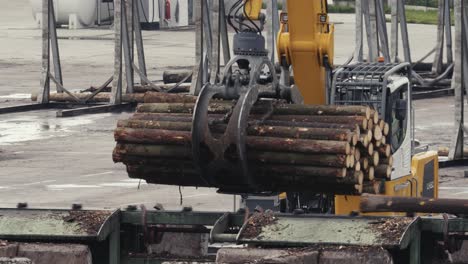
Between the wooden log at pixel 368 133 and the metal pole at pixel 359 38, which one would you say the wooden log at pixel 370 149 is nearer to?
the wooden log at pixel 368 133

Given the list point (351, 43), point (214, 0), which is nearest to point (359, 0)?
point (214, 0)

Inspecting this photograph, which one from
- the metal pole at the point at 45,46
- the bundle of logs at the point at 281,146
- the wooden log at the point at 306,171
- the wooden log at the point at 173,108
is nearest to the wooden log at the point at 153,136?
the bundle of logs at the point at 281,146

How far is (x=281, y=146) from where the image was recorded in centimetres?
1441

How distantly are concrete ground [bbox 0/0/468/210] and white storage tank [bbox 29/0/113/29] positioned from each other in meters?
0.61

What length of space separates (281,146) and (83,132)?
1977 cm

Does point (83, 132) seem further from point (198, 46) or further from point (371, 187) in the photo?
point (371, 187)

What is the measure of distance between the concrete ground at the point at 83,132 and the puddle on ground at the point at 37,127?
21 millimetres

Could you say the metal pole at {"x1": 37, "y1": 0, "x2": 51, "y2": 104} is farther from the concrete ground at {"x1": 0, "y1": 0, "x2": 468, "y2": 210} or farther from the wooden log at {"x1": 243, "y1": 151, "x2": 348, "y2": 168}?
the wooden log at {"x1": 243, "y1": 151, "x2": 348, "y2": 168}

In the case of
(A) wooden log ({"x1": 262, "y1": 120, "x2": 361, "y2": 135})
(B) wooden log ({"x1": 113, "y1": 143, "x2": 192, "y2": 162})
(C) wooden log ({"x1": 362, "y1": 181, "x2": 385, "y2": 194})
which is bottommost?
(C) wooden log ({"x1": 362, "y1": 181, "x2": 385, "y2": 194})

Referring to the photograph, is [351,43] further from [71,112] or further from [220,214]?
[220,214]

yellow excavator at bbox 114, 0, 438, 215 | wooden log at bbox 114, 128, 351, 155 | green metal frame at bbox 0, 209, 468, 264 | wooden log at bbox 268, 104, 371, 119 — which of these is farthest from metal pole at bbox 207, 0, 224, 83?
green metal frame at bbox 0, 209, 468, 264

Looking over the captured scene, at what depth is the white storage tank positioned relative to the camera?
5872 centimetres

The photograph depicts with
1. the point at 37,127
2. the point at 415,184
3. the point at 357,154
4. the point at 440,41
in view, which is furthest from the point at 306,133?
the point at 440,41

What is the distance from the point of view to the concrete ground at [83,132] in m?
25.2
